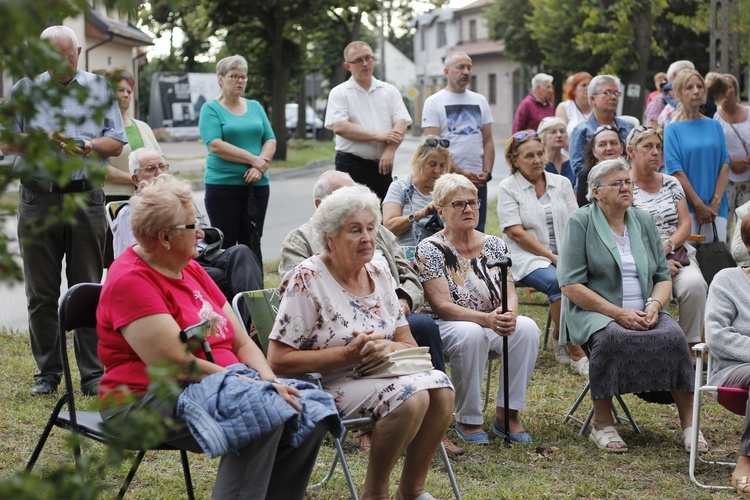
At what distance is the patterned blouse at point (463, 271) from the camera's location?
18.2 feet

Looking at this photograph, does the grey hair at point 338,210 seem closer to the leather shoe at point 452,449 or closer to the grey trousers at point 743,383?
the leather shoe at point 452,449

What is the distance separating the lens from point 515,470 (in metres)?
4.96

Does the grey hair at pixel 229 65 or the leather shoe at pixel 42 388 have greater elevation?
the grey hair at pixel 229 65

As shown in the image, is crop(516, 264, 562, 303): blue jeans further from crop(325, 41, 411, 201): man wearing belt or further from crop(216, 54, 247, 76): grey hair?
crop(216, 54, 247, 76): grey hair

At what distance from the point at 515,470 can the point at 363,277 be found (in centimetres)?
133

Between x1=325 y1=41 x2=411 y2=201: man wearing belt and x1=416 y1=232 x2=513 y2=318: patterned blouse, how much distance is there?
8.46ft

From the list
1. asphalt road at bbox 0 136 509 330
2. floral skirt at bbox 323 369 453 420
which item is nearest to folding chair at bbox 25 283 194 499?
asphalt road at bbox 0 136 509 330

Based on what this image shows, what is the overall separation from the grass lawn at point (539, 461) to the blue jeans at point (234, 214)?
2.19 meters

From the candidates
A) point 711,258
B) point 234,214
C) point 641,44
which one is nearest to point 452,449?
point 711,258

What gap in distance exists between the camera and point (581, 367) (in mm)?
6859

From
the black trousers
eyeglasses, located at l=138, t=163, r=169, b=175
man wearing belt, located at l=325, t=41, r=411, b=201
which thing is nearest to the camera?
eyeglasses, located at l=138, t=163, r=169, b=175

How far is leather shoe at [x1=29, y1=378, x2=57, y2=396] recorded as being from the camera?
19.6ft

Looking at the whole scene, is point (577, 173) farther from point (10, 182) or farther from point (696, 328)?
point (10, 182)

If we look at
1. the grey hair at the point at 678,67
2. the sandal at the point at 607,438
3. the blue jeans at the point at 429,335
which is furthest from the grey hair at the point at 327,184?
the grey hair at the point at 678,67
